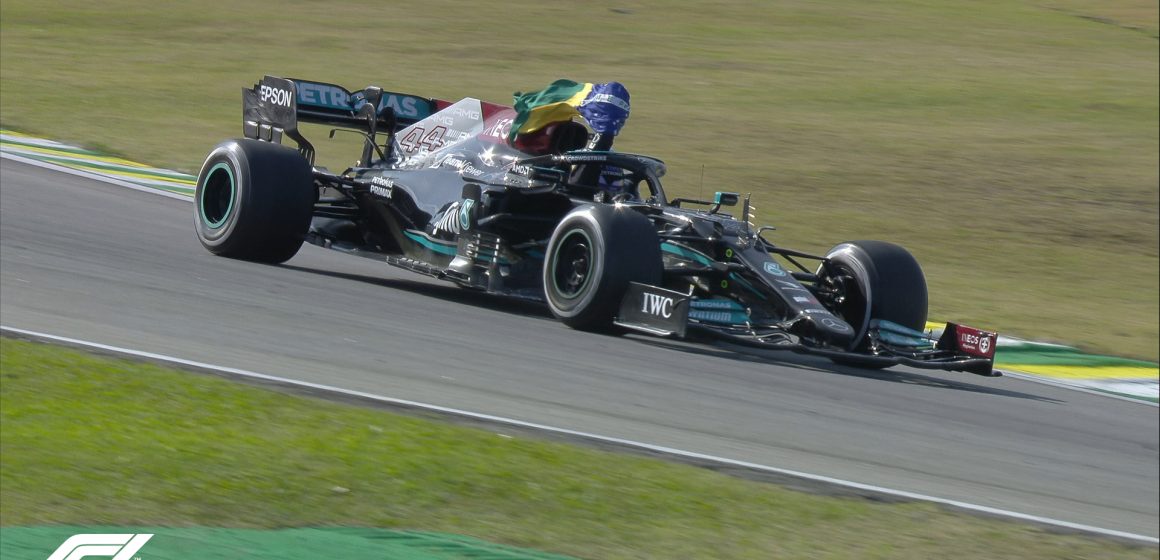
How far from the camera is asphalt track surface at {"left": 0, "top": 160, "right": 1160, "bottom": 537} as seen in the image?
7012 millimetres

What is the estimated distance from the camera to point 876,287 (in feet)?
29.5

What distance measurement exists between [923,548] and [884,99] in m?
13.7

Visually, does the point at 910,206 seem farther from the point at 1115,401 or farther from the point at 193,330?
the point at 193,330

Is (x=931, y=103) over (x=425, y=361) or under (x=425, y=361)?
over

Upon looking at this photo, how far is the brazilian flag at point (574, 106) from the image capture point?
9.41 m

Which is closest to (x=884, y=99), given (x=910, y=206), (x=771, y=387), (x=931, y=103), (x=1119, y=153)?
(x=931, y=103)

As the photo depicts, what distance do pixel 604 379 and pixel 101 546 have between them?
372 cm

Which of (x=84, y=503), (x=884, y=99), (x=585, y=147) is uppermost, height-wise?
(x=884, y=99)

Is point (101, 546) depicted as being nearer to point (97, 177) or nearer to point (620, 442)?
point (620, 442)

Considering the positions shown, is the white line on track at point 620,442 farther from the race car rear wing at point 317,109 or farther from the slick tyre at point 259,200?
the race car rear wing at point 317,109

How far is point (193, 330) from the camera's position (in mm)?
7945

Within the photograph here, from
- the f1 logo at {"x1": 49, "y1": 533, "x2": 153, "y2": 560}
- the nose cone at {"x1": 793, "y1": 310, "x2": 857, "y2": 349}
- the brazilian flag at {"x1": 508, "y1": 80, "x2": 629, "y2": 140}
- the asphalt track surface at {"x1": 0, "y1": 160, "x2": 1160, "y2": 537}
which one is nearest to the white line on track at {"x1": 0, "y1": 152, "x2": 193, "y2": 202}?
the asphalt track surface at {"x1": 0, "y1": 160, "x2": 1160, "y2": 537}

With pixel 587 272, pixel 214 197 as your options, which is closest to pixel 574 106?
pixel 587 272

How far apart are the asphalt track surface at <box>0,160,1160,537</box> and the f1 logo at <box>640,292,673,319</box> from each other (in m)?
0.28
